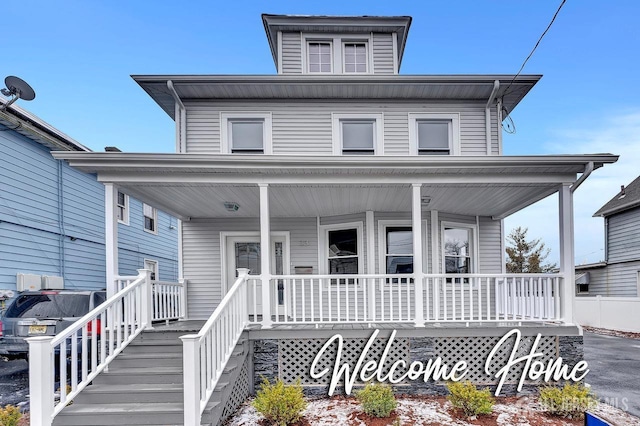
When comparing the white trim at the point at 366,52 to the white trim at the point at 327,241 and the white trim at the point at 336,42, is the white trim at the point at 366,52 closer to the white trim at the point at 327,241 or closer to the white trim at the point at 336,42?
the white trim at the point at 336,42

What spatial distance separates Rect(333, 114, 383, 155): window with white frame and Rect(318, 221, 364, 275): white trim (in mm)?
1641

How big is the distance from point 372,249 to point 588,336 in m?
Answer: 8.97

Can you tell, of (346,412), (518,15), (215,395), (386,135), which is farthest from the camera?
(518,15)

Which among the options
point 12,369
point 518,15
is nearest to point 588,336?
point 518,15

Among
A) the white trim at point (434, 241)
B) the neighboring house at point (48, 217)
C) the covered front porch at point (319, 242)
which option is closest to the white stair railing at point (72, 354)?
the covered front porch at point (319, 242)

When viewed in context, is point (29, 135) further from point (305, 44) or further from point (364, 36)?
point (364, 36)

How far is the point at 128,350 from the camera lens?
552 cm

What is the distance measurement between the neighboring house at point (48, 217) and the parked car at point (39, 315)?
2.23 metres

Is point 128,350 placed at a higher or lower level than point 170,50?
lower

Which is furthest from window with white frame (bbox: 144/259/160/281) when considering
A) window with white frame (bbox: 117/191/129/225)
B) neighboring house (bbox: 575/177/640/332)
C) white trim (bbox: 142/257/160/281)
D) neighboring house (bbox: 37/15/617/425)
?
neighboring house (bbox: 575/177/640/332)

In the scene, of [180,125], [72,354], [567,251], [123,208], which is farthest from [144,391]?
[123,208]

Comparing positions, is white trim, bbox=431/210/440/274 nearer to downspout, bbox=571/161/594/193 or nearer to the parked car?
downspout, bbox=571/161/594/193

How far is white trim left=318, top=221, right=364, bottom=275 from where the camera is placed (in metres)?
8.30

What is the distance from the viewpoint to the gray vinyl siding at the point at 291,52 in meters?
9.55
